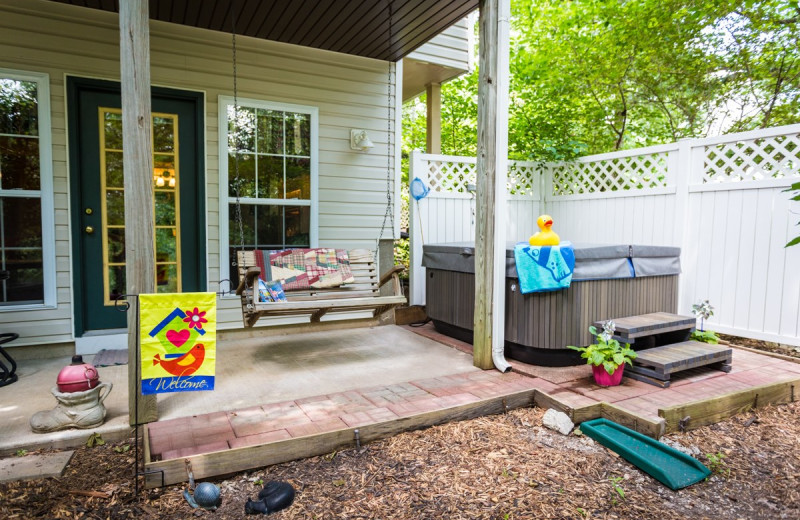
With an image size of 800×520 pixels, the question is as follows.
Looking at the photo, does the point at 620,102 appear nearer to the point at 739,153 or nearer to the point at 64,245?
the point at 739,153

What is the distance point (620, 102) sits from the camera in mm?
8125

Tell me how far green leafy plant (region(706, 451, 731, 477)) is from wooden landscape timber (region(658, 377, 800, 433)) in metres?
0.23

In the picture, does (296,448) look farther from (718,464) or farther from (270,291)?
(718,464)

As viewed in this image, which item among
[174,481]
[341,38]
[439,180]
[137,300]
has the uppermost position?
[341,38]

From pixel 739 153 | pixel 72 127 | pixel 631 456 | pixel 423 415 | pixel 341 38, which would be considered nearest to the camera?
pixel 631 456

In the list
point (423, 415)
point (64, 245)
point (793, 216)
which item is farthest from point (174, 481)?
point (793, 216)

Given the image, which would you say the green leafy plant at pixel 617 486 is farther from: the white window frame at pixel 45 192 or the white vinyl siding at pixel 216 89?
the white window frame at pixel 45 192

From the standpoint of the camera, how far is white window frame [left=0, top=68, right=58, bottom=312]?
3.46m

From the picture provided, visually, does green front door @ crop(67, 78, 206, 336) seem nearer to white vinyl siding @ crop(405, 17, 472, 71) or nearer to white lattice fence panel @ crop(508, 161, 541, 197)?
white vinyl siding @ crop(405, 17, 472, 71)

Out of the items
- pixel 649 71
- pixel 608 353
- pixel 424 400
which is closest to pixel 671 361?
pixel 608 353

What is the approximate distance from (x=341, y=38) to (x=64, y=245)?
114 inches

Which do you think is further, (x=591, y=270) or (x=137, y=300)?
(x=591, y=270)

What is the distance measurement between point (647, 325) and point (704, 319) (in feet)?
3.76

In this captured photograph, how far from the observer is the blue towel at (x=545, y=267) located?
3137 mm
